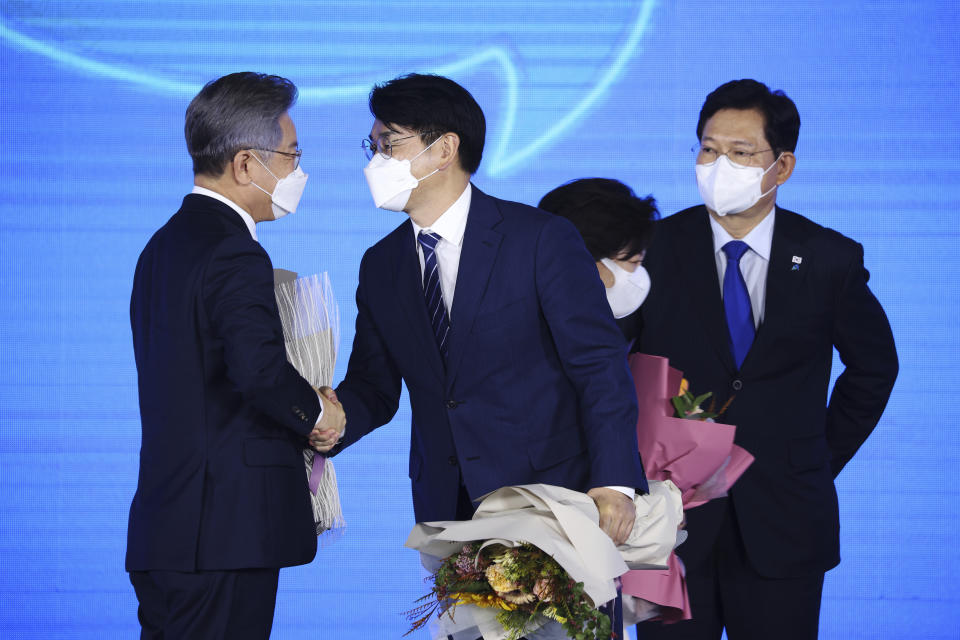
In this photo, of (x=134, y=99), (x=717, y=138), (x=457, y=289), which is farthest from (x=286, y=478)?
(x=134, y=99)

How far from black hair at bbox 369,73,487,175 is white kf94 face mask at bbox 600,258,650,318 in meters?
0.42

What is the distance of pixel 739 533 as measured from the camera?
2.72 m

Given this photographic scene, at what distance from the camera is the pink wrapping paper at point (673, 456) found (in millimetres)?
2443

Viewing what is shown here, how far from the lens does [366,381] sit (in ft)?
8.62

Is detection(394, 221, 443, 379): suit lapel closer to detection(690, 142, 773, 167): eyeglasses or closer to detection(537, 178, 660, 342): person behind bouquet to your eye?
detection(537, 178, 660, 342): person behind bouquet

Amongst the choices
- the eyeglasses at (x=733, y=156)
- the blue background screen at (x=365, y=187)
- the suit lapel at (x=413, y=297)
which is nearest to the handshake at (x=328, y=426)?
the suit lapel at (x=413, y=297)

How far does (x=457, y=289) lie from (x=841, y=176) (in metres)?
2.40

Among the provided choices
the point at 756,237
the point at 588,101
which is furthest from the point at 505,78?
the point at 756,237

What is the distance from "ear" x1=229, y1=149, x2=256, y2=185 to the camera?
2422 millimetres

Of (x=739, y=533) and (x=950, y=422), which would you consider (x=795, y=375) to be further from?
(x=950, y=422)

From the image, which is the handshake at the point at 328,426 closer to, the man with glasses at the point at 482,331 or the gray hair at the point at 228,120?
the man with glasses at the point at 482,331

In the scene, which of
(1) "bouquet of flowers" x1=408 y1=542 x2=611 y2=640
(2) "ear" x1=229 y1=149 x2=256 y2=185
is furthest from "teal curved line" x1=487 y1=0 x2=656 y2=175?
(1) "bouquet of flowers" x1=408 y1=542 x2=611 y2=640

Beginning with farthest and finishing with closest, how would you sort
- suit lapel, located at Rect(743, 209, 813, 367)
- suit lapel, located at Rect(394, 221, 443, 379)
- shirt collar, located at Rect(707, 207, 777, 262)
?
shirt collar, located at Rect(707, 207, 777, 262) → suit lapel, located at Rect(743, 209, 813, 367) → suit lapel, located at Rect(394, 221, 443, 379)

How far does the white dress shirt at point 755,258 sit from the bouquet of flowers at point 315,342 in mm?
939
